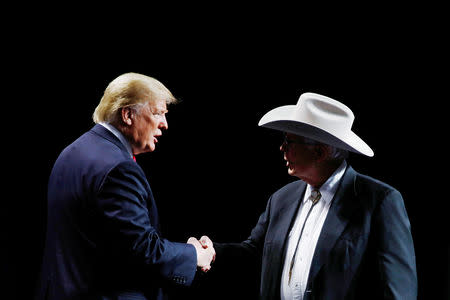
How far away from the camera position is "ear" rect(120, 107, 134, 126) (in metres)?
2.48

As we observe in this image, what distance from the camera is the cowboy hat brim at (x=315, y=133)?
250cm

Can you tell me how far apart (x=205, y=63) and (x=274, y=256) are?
171cm

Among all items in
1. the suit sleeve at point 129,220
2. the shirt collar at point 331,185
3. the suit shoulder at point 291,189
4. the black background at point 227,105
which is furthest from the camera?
the black background at point 227,105

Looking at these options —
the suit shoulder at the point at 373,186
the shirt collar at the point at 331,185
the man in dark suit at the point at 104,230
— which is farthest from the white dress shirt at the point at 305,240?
the man in dark suit at the point at 104,230

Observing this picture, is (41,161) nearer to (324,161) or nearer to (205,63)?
(205,63)

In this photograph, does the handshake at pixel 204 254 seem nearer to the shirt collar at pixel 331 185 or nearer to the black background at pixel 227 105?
the shirt collar at pixel 331 185

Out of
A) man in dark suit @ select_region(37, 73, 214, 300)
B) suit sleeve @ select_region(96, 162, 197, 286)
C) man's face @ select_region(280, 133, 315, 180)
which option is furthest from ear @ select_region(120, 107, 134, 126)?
man's face @ select_region(280, 133, 315, 180)

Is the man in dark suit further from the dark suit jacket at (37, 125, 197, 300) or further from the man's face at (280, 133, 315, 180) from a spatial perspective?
the man's face at (280, 133, 315, 180)

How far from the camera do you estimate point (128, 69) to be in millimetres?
3744

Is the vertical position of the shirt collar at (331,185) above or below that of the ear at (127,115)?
below

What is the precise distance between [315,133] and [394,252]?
66 centimetres

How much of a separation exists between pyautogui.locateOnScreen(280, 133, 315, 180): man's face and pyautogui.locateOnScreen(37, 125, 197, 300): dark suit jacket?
2.47 ft

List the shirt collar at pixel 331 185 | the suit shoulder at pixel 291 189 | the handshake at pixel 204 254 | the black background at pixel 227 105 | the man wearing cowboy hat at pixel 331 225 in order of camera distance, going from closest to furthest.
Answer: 1. the man wearing cowboy hat at pixel 331 225
2. the shirt collar at pixel 331 185
3. the handshake at pixel 204 254
4. the suit shoulder at pixel 291 189
5. the black background at pixel 227 105

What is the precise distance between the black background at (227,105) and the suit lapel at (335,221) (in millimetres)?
1263
